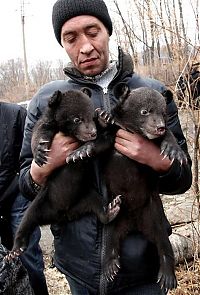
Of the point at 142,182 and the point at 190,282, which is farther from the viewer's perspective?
the point at 190,282

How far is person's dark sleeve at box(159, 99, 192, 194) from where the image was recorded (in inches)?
101

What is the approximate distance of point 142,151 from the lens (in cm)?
251

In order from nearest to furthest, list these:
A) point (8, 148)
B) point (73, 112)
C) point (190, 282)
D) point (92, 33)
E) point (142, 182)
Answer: point (142, 182), point (92, 33), point (73, 112), point (8, 148), point (190, 282)

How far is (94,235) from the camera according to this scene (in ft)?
8.23

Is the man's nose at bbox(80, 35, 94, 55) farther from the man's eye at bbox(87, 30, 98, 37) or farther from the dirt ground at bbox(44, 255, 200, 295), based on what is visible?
the dirt ground at bbox(44, 255, 200, 295)

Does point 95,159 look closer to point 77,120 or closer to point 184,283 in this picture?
point 77,120

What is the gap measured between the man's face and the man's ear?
182 mm

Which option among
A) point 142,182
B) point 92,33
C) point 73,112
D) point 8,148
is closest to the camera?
point 142,182

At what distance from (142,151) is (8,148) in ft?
7.01

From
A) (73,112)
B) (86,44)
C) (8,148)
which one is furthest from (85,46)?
(8,148)

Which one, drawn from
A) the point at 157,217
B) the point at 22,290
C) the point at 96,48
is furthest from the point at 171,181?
the point at 22,290

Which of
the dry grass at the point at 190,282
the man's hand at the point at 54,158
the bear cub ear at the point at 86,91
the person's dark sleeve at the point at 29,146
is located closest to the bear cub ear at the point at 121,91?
the bear cub ear at the point at 86,91

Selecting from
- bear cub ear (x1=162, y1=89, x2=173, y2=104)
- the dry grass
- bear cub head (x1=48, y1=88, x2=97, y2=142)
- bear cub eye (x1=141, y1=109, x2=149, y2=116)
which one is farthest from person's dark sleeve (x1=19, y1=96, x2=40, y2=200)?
the dry grass

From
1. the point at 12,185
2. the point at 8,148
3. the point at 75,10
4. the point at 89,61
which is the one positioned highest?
the point at 75,10
